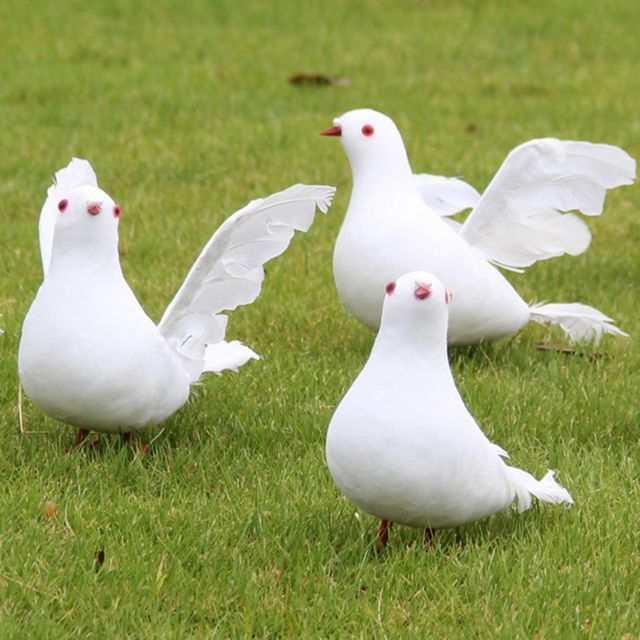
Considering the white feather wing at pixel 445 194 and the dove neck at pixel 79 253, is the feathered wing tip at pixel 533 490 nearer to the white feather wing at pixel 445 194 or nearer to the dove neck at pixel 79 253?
the dove neck at pixel 79 253

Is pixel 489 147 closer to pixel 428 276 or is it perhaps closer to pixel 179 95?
pixel 179 95

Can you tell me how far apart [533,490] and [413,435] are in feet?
1.58

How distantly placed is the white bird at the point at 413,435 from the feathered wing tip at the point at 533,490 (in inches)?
4.4

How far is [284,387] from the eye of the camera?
4.69 meters

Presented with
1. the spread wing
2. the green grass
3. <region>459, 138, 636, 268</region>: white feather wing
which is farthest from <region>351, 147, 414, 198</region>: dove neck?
the green grass

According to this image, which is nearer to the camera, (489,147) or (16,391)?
(16,391)

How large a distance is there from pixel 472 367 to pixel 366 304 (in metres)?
0.52

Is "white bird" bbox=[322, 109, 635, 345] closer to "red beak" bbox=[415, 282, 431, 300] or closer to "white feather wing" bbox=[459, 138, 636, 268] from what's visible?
"white feather wing" bbox=[459, 138, 636, 268]

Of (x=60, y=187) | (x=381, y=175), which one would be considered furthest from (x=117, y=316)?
(x=381, y=175)

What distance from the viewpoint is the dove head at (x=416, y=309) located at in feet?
10.8

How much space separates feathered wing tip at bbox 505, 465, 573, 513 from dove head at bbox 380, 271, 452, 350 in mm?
454

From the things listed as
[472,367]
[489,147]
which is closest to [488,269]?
[472,367]

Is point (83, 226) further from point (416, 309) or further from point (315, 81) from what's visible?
point (315, 81)

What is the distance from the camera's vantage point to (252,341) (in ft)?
17.3
